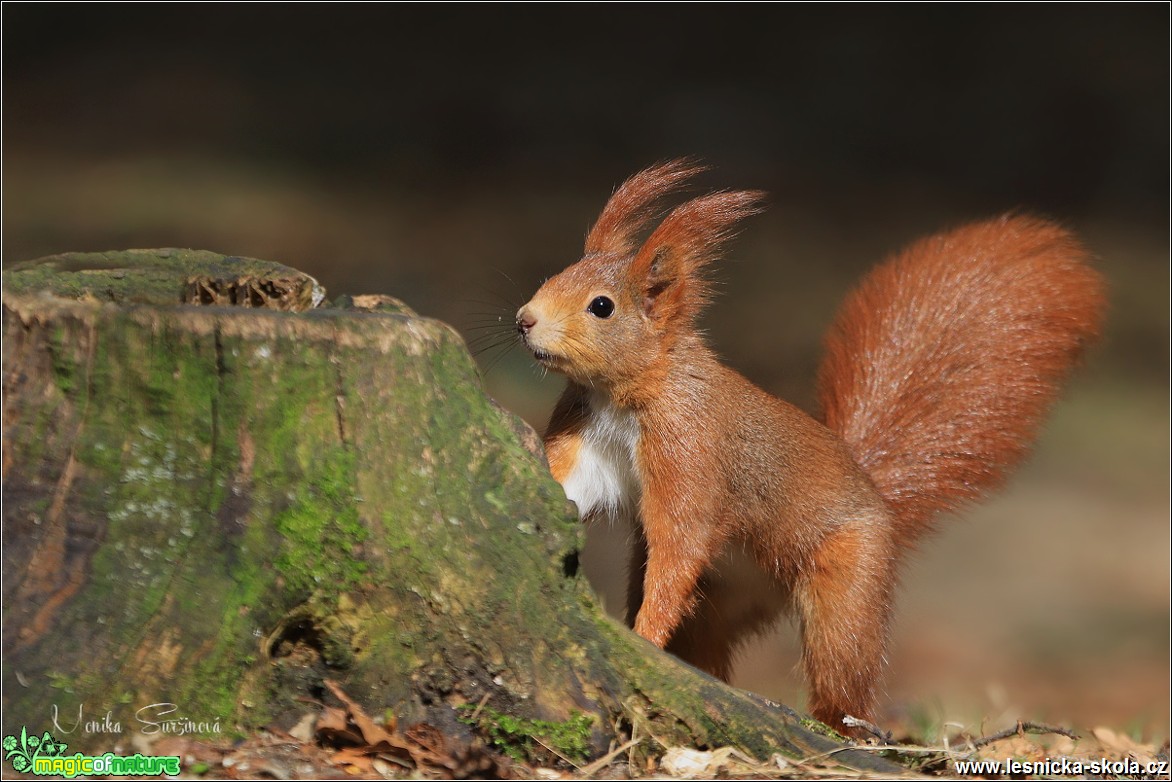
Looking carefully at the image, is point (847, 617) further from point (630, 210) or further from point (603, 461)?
point (630, 210)

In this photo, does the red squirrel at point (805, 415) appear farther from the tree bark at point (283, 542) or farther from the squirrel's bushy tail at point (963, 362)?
the tree bark at point (283, 542)

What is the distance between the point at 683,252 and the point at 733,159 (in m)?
3.37

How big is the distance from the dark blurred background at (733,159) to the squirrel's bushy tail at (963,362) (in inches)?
83.9

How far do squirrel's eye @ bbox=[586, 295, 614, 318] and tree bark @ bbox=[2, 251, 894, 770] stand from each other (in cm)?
65

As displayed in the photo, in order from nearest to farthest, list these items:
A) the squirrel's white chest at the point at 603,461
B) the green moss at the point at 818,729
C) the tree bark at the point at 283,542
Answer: the tree bark at the point at 283,542 → the green moss at the point at 818,729 → the squirrel's white chest at the point at 603,461

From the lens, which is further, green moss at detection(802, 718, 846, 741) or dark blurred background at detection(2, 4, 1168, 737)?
dark blurred background at detection(2, 4, 1168, 737)

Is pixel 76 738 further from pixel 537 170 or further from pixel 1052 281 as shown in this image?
pixel 537 170

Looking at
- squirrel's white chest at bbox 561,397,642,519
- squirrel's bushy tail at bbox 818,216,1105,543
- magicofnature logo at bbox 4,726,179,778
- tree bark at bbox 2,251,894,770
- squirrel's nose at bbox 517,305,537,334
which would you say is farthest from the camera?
squirrel's bushy tail at bbox 818,216,1105,543

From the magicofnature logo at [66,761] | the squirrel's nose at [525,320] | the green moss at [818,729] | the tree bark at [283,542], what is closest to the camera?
the magicofnature logo at [66,761]

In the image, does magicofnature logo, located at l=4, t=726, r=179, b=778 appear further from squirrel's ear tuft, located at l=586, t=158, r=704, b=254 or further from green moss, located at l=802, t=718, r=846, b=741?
squirrel's ear tuft, located at l=586, t=158, r=704, b=254

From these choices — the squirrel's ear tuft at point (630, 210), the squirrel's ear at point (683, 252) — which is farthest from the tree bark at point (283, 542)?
the squirrel's ear tuft at point (630, 210)

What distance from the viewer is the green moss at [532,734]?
185cm

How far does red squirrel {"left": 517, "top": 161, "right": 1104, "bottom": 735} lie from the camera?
2562 millimetres

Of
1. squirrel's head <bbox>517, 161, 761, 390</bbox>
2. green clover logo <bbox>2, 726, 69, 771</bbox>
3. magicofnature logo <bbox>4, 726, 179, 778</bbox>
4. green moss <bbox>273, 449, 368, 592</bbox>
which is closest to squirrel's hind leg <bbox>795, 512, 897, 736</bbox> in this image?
squirrel's head <bbox>517, 161, 761, 390</bbox>
